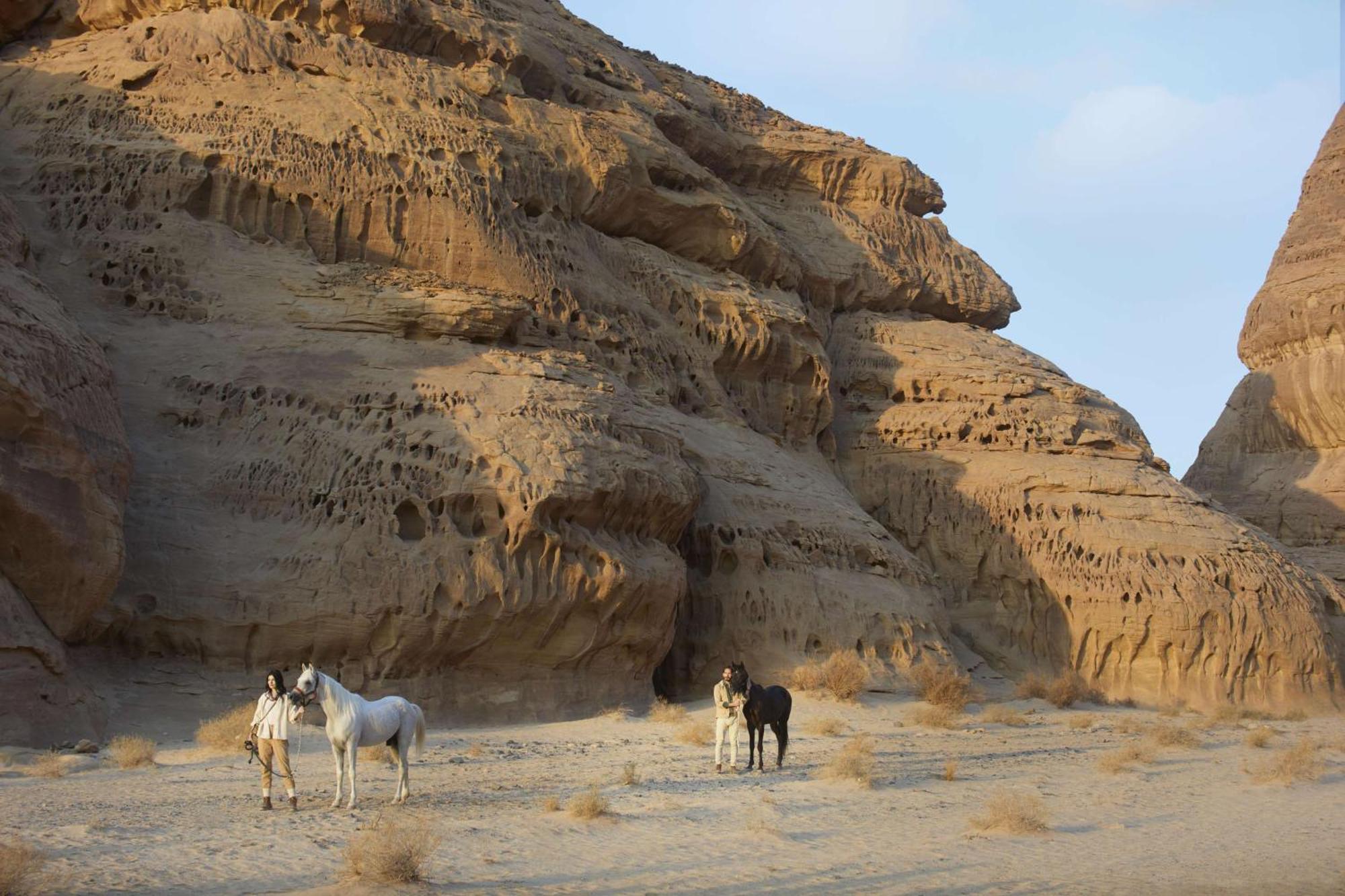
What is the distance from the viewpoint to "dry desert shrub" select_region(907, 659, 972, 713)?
21.1 meters

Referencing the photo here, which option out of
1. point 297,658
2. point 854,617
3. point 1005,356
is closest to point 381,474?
point 297,658

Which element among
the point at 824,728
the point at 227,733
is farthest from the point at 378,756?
the point at 824,728

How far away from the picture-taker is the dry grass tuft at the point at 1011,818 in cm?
1209

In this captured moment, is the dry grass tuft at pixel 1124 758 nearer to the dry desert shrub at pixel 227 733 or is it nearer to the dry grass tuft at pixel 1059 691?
the dry grass tuft at pixel 1059 691

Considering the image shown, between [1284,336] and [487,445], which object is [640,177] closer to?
[487,445]

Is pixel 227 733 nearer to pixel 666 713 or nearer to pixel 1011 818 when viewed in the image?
pixel 666 713

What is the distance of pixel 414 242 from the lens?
23109mm

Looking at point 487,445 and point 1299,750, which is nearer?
point 1299,750

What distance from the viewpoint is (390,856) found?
8.90 metres

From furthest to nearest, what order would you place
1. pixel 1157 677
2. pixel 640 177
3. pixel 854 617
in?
pixel 640 177, pixel 1157 677, pixel 854 617

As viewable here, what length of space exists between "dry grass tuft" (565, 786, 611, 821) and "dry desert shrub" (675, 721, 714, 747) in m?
5.52

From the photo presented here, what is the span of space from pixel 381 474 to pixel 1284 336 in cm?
3050

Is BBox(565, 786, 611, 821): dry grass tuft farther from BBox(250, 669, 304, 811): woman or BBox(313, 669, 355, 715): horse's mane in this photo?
BBox(250, 669, 304, 811): woman

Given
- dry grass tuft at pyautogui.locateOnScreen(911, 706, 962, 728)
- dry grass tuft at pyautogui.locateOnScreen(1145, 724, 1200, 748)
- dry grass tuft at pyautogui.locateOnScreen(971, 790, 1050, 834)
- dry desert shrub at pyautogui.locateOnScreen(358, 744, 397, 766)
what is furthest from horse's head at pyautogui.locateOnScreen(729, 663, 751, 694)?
dry grass tuft at pyautogui.locateOnScreen(1145, 724, 1200, 748)
